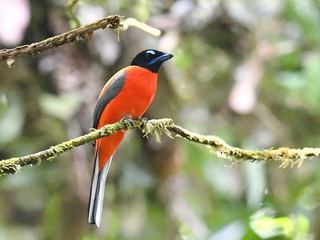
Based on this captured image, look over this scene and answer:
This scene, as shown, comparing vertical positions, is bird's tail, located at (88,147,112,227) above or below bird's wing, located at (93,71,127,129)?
below

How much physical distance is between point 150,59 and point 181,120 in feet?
6.57

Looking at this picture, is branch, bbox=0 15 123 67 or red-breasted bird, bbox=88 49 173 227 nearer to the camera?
branch, bbox=0 15 123 67

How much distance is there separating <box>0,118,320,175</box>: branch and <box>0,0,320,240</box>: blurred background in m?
1.36

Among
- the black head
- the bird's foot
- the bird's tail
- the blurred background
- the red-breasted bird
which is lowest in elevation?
the bird's tail

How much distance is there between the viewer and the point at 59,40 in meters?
1.29

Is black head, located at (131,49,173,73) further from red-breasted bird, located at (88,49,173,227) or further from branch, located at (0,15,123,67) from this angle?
branch, located at (0,15,123,67)

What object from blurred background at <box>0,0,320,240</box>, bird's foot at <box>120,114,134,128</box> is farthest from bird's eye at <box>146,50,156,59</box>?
blurred background at <box>0,0,320,240</box>

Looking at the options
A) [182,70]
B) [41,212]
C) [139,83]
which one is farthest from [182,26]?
[139,83]

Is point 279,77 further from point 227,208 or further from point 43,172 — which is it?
point 43,172

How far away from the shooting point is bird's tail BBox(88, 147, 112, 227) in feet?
4.51

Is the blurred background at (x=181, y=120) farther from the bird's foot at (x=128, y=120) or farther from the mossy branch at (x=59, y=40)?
the mossy branch at (x=59, y=40)

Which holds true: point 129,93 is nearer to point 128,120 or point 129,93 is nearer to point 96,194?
point 128,120

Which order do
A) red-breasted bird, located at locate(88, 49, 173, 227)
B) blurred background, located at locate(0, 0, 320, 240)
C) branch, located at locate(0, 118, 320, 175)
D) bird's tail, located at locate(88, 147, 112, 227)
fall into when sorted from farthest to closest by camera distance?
blurred background, located at locate(0, 0, 320, 240)
red-breasted bird, located at locate(88, 49, 173, 227)
bird's tail, located at locate(88, 147, 112, 227)
branch, located at locate(0, 118, 320, 175)

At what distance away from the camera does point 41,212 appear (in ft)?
12.5
